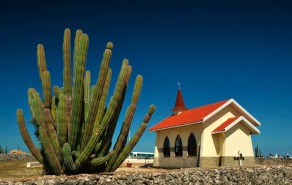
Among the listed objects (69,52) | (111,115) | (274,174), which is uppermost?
(69,52)

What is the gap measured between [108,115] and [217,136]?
1655cm

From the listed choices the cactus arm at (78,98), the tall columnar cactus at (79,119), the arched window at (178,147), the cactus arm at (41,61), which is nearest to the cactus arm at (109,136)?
the tall columnar cactus at (79,119)

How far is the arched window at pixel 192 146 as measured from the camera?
27.7 meters

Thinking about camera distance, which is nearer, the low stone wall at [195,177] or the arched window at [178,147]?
the low stone wall at [195,177]

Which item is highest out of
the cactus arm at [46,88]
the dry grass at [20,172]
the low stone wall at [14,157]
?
the cactus arm at [46,88]

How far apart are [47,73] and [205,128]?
16949 mm

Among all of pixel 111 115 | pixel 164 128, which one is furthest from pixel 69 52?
pixel 164 128

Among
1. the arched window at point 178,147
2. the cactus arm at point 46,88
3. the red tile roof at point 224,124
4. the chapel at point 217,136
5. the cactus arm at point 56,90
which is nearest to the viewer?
the cactus arm at point 46,88

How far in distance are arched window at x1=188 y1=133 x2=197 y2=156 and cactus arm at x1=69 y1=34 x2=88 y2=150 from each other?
17.0 meters

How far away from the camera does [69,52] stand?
13375 millimetres

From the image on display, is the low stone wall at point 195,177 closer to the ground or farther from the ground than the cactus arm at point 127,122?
closer to the ground

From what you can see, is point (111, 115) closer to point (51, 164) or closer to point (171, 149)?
point (51, 164)

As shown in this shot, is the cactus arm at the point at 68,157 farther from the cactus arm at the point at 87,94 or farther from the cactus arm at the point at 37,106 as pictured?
the cactus arm at the point at 87,94

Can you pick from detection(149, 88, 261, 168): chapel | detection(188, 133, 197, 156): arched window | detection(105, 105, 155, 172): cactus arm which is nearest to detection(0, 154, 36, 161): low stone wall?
detection(149, 88, 261, 168): chapel
